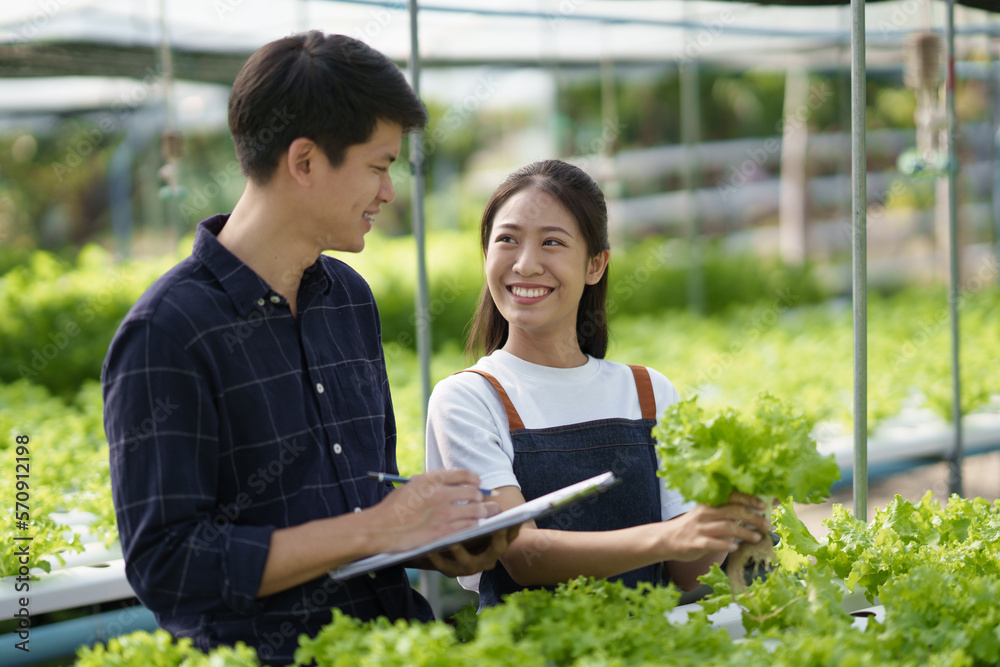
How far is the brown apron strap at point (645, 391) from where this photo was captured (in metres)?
2.18

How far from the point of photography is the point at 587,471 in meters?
2.04

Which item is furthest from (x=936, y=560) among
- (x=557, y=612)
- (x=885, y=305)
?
(x=885, y=305)

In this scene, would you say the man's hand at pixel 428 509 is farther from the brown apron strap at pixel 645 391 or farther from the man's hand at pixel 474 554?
the brown apron strap at pixel 645 391

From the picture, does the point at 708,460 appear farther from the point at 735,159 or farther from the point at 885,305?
the point at 735,159

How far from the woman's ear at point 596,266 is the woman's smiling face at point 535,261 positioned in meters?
0.12

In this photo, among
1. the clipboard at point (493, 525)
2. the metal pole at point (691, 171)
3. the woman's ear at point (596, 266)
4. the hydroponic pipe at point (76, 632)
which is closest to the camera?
the clipboard at point (493, 525)

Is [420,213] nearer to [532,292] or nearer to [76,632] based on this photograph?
[532,292]

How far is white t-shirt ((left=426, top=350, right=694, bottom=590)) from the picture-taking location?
1.95 meters

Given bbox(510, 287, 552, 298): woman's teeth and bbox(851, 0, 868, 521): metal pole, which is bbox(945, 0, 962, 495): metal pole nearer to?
bbox(851, 0, 868, 521): metal pole

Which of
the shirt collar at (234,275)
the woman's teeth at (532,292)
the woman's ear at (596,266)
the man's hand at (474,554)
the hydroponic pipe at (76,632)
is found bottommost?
the hydroponic pipe at (76,632)

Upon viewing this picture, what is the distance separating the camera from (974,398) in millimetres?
5148

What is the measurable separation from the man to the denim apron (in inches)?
10.9

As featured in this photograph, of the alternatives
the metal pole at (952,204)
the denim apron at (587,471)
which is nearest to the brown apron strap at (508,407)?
the denim apron at (587,471)

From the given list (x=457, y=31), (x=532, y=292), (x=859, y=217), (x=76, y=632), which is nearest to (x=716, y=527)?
(x=532, y=292)
